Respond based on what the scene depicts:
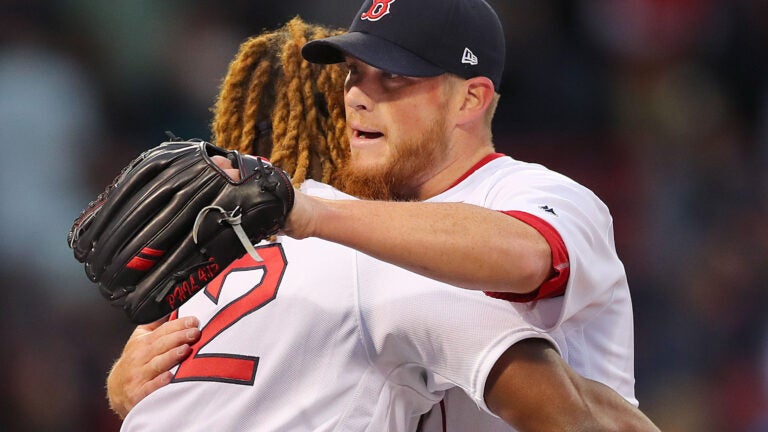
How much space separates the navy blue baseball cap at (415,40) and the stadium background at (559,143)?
2.48 m

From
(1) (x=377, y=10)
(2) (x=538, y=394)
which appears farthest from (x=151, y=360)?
(1) (x=377, y=10)

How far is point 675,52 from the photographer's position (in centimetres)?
543

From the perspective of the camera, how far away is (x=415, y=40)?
2.34 meters

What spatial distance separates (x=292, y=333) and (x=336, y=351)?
0.30ft

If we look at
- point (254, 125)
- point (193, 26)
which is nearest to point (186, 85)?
point (193, 26)

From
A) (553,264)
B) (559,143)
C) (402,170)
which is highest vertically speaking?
(553,264)

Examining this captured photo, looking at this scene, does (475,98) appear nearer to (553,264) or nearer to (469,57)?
(469,57)

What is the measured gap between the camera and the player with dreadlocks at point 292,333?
1745 millimetres

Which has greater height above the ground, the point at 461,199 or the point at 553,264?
the point at 553,264

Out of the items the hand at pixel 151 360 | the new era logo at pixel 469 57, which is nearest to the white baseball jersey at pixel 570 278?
the new era logo at pixel 469 57

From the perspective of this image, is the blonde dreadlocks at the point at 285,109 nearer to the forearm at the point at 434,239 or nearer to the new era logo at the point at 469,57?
the new era logo at the point at 469,57

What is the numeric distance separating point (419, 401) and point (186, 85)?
3324 mm

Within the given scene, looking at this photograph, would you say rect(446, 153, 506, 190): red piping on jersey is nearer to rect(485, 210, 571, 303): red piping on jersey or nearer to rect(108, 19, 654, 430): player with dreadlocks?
rect(108, 19, 654, 430): player with dreadlocks

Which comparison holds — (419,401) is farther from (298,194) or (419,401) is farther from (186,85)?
(186,85)
